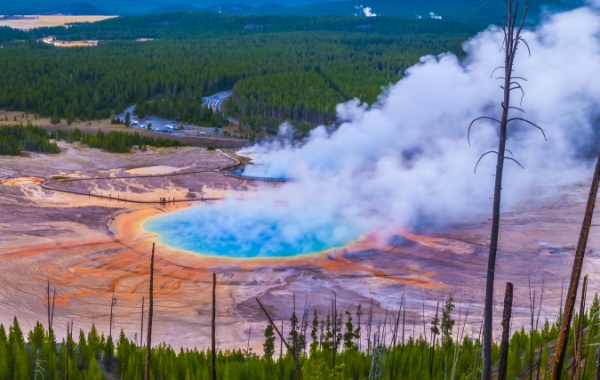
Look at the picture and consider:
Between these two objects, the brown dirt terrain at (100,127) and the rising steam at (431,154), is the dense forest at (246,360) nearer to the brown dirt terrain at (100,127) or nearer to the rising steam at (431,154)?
the rising steam at (431,154)

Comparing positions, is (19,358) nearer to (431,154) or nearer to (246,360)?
(246,360)

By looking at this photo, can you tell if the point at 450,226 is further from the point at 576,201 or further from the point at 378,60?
the point at 378,60

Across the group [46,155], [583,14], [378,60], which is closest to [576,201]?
[583,14]

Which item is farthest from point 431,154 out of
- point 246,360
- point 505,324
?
point 505,324

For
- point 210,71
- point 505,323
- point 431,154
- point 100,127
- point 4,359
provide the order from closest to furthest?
point 505,323, point 4,359, point 431,154, point 100,127, point 210,71

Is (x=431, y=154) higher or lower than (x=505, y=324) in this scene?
lower

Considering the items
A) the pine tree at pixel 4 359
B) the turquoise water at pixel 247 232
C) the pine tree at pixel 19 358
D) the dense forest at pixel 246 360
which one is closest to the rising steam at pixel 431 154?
the turquoise water at pixel 247 232
